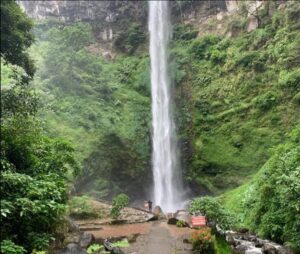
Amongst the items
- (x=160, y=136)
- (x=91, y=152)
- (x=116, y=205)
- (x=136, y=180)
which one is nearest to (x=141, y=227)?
(x=116, y=205)

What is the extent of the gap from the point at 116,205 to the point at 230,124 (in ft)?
46.0

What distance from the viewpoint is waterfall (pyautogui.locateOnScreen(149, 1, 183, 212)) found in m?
31.7

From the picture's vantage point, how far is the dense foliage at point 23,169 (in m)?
7.94

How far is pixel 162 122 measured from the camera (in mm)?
34500

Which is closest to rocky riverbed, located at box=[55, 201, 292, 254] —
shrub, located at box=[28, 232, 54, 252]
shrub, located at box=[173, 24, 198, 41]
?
shrub, located at box=[28, 232, 54, 252]

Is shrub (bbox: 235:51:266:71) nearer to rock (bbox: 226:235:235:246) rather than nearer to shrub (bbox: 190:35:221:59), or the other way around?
shrub (bbox: 190:35:221:59)

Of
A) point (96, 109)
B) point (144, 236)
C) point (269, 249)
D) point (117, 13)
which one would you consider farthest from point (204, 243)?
point (117, 13)

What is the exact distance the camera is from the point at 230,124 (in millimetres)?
31328

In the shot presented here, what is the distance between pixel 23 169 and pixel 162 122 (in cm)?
2484

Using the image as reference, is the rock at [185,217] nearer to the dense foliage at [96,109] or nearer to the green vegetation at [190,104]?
the green vegetation at [190,104]

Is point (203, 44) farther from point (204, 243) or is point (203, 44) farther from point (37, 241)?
point (37, 241)

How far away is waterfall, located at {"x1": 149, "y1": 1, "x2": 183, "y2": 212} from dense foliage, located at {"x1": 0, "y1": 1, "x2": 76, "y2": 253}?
19019 millimetres

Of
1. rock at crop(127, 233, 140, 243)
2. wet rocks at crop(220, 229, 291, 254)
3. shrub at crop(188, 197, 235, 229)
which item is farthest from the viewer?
shrub at crop(188, 197, 235, 229)

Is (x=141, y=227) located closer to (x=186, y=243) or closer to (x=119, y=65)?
(x=186, y=243)
